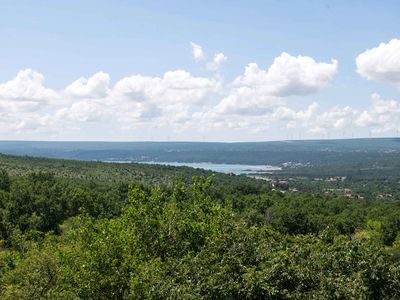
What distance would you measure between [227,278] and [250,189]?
128964 millimetres

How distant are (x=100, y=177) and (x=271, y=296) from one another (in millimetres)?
140568

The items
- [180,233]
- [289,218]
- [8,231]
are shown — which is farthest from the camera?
[289,218]

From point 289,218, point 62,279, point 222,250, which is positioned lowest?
point 289,218

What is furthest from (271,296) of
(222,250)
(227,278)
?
(222,250)

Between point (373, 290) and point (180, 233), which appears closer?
point (373, 290)

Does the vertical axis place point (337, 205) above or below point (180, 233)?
below

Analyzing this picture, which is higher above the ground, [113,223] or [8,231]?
[113,223]

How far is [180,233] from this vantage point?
25.2 meters

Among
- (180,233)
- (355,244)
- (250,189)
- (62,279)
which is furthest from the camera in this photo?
(250,189)

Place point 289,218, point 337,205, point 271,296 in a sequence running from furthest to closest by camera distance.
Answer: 1. point 337,205
2. point 289,218
3. point 271,296

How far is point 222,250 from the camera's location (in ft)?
72.1

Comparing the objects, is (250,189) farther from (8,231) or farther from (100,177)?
(8,231)

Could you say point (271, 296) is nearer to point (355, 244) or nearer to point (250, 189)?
point (355, 244)

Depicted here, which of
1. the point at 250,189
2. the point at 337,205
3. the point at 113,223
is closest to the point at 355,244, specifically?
the point at 113,223
